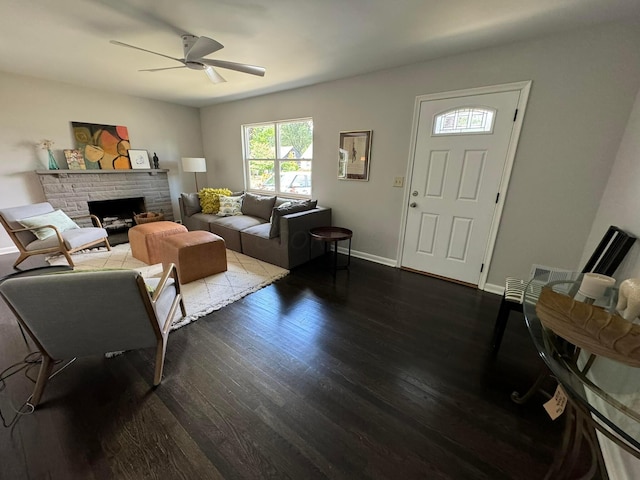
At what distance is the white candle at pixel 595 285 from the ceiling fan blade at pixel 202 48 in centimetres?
281

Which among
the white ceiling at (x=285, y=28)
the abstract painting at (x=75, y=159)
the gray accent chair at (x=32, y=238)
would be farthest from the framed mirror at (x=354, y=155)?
the abstract painting at (x=75, y=159)

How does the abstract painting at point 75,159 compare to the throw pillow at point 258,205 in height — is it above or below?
above

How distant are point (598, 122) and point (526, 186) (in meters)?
0.64

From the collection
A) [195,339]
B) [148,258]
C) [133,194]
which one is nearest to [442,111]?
[195,339]

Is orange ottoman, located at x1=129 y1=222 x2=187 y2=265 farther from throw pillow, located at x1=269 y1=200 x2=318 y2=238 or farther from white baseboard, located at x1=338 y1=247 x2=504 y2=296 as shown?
white baseboard, located at x1=338 y1=247 x2=504 y2=296

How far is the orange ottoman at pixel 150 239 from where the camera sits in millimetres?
3209

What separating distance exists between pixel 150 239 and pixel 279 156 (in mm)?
2362

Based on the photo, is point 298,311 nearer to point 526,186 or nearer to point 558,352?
point 558,352

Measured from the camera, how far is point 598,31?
1.93 meters

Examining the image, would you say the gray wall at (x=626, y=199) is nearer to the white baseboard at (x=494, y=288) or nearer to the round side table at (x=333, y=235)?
the white baseboard at (x=494, y=288)

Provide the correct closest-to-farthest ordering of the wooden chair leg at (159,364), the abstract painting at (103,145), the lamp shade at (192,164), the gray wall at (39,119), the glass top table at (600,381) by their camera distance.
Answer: the glass top table at (600,381) → the wooden chair leg at (159,364) → the gray wall at (39,119) → the abstract painting at (103,145) → the lamp shade at (192,164)

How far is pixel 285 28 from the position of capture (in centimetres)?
210

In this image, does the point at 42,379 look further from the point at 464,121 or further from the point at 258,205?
the point at 464,121

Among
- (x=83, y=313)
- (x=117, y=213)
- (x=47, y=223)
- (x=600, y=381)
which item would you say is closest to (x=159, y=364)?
(x=83, y=313)
